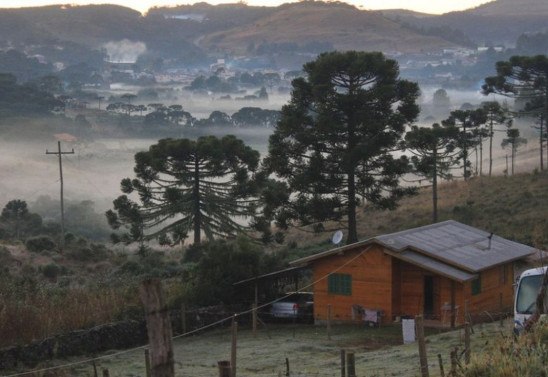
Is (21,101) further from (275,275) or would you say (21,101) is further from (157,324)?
(157,324)

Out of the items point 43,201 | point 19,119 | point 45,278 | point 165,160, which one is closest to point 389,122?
point 165,160

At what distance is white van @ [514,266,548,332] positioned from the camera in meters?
16.2

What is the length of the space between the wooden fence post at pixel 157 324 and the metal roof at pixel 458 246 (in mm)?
17201

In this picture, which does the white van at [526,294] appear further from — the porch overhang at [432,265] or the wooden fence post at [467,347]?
the porch overhang at [432,265]

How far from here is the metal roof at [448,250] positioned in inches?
1020

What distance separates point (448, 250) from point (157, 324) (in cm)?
1905

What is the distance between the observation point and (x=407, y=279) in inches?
1056

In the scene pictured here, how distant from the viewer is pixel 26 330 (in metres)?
23.4

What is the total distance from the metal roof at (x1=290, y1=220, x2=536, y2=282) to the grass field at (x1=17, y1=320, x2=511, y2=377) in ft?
6.21

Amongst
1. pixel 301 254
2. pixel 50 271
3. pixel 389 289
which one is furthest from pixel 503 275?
pixel 50 271

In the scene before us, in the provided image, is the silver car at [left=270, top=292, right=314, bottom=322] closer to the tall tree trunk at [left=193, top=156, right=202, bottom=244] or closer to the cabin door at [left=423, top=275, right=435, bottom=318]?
the cabin door at [left=423, top=275, right=435, bottom=318]

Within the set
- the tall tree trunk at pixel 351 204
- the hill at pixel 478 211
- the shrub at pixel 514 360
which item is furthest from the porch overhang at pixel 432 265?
the hill at pixel 478 211

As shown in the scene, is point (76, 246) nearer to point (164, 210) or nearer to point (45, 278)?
point (164, 210)

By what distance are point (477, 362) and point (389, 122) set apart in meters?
32.1
